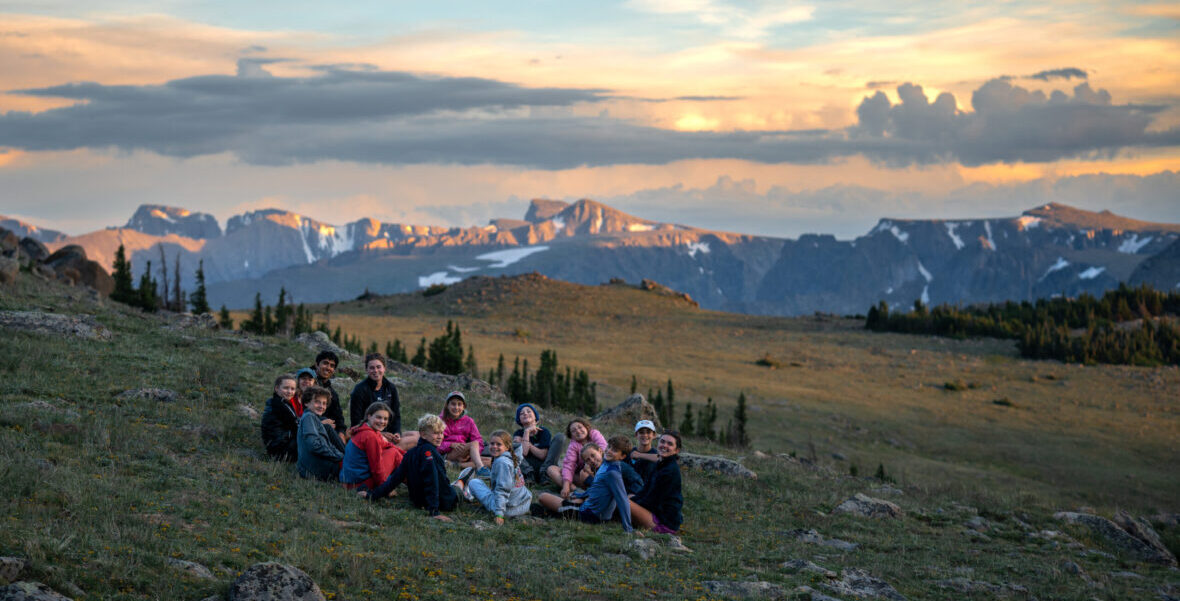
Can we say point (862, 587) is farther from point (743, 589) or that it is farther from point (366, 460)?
point (366, 460)

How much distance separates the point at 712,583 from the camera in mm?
11461

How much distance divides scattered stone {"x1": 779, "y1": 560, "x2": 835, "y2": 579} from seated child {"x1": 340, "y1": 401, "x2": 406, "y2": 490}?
21.3ft

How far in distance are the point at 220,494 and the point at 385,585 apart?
402 cm

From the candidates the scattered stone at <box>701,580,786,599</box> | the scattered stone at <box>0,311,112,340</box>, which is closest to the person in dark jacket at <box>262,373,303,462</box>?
the scattered stone at <box>701,580,786,599</box>

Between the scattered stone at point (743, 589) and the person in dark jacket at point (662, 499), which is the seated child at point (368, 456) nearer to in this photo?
the person in dark jacket at point (662, 499)

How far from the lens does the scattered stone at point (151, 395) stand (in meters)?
18.4

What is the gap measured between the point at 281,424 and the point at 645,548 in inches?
279

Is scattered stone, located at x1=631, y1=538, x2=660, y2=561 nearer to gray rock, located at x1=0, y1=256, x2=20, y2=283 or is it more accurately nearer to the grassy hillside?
the grassy hillside

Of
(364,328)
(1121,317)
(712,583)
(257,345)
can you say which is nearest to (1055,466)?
→ (257,345)

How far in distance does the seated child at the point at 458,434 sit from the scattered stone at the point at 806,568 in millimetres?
5748

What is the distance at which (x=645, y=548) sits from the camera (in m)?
12.9

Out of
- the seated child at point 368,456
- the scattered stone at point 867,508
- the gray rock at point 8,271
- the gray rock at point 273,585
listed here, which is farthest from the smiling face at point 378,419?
the gray rock at point 8,271

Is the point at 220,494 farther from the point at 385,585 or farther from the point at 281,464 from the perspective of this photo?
the point at 385,585

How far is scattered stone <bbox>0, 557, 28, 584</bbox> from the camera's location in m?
8.02
